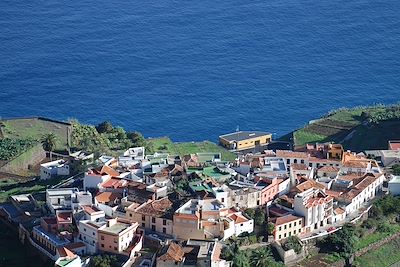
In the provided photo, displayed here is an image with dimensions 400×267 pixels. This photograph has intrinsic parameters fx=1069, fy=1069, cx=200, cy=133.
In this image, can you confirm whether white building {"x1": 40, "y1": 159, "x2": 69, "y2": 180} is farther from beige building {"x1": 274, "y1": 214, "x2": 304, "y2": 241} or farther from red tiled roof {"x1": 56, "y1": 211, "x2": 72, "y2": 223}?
beige building {"x1": 274, "y1": 214, "x2": 304, "y2": 241}

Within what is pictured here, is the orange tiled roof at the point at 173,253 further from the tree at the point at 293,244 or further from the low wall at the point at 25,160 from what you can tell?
the low wall at the point at 25,160

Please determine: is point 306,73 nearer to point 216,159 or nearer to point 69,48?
point 69,48

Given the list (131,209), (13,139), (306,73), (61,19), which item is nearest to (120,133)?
(13,139)

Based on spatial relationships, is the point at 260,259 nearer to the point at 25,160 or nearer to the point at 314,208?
the point at 314,208

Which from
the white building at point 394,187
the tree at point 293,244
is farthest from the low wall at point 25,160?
the white building at point 394,187

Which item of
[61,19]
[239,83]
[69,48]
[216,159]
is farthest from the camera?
[61,19]

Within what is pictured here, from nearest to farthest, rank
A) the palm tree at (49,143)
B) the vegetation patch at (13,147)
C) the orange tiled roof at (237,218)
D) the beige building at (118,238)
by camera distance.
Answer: the beige building at (118,238)
the orange tiled roof at (237,218)
the palm tree at (49,143)
the vegetation patch at (13,147)

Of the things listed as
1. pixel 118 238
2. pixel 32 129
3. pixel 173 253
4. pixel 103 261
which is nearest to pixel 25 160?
pixel 32 129
